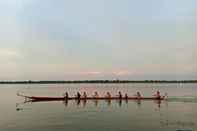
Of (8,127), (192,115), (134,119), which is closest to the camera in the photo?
(8,127)

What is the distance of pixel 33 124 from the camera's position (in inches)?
1443

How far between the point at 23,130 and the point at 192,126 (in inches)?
578

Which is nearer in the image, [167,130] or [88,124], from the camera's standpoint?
[167,130]

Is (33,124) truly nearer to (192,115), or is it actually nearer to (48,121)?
(48,121)

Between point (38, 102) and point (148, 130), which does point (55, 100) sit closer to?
point (38, 102)

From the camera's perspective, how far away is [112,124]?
35.8 m

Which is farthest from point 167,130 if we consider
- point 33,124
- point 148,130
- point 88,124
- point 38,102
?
point 38,102

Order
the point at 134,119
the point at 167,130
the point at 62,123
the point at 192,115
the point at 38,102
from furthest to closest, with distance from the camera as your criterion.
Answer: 1. the point at 38,102
2. the point at 192,115
3. the point at 134,119
4. the point at 62,123
5. the point at 167,130

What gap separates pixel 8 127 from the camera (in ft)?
113

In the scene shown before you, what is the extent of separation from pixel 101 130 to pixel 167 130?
18.1 feet

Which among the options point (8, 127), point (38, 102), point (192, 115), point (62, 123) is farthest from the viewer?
point (38, 102)

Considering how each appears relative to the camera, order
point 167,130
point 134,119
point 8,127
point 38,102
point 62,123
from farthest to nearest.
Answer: point 38,102 < point 134,119 < point 62,123 < point 8,127 < point 167,130

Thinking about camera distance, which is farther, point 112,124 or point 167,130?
point 112,124

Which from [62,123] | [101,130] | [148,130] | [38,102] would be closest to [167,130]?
[148,130]
